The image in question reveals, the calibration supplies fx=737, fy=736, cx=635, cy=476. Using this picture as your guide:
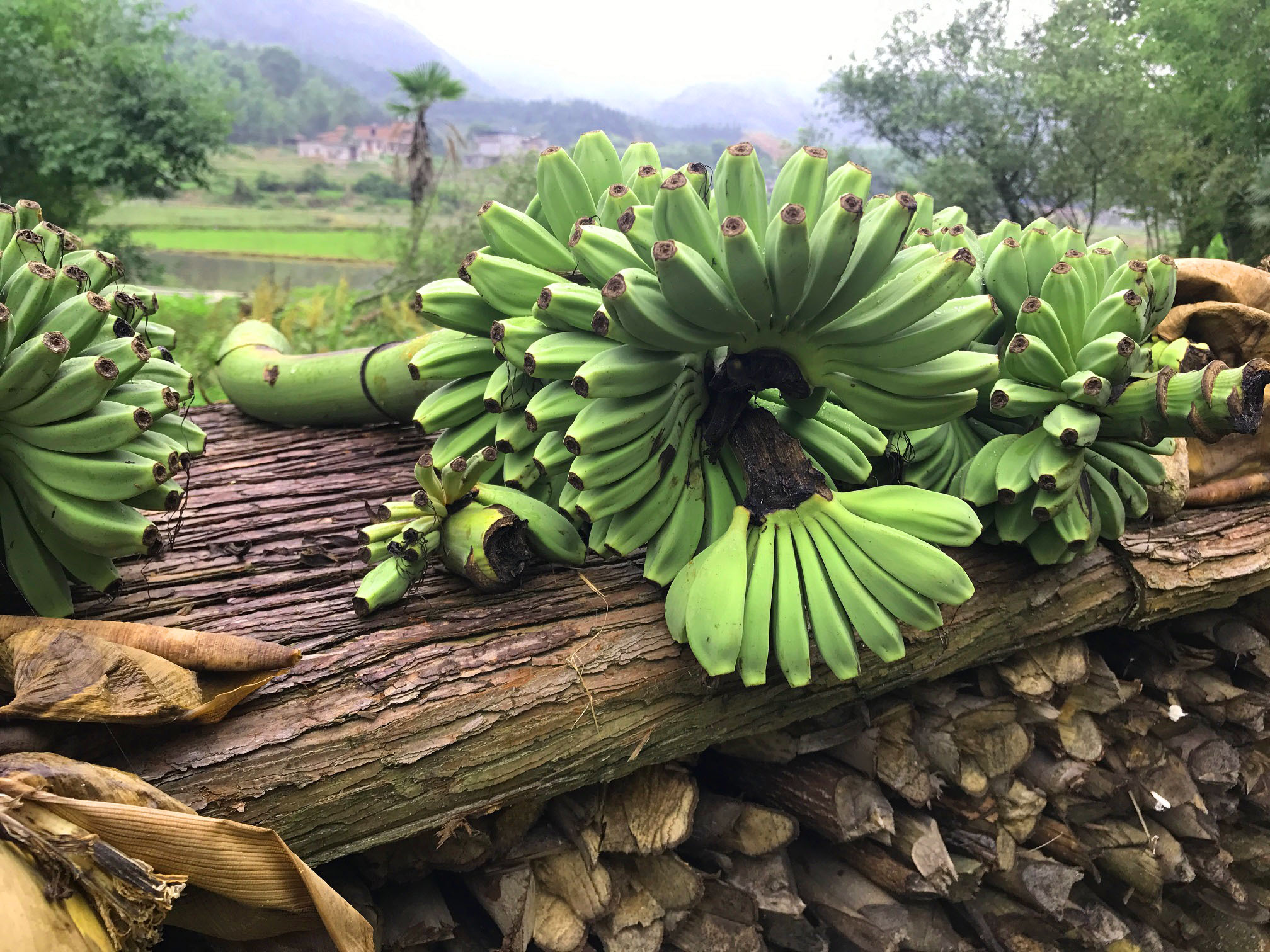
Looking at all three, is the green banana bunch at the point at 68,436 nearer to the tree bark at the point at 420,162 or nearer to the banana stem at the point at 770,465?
the banana stem at the point at 770,465

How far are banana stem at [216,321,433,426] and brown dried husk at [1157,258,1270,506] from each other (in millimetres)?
2247

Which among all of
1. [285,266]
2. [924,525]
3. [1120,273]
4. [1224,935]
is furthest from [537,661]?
[285,266]

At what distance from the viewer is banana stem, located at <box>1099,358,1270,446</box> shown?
47.7 inches

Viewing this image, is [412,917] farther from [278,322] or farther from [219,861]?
[278,322]

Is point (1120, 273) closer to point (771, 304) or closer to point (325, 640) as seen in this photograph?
point (771, 304)

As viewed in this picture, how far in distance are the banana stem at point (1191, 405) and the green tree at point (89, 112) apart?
12690mm

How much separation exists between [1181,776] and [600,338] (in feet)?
6.90

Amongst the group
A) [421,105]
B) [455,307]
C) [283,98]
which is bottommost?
[455,307]

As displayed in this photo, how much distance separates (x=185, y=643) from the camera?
44.1 inches

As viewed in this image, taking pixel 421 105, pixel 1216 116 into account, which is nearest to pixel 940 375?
pixel 421 105

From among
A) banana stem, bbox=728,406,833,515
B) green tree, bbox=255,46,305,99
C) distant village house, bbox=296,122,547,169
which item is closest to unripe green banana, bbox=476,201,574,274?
banana stem, bbox=728,406,833,515

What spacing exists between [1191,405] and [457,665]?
4.44ft

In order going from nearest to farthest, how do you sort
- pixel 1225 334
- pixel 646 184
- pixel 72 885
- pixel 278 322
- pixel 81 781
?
pixel 72 885, pixel 81 781, pixel 646 184, pixel 1225 334, pixel 278 322

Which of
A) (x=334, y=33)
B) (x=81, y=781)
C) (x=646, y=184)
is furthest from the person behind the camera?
(x=334, y=33)
